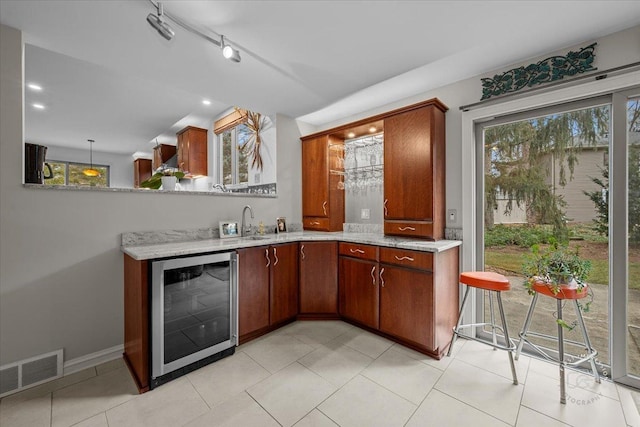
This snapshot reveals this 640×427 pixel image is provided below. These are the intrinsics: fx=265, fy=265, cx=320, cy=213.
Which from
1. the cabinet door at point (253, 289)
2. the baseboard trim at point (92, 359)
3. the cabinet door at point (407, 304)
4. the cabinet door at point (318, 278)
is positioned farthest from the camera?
the cabinet door at point (318, 278)

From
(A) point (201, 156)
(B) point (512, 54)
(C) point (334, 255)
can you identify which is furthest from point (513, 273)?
(A) point (201, 156)

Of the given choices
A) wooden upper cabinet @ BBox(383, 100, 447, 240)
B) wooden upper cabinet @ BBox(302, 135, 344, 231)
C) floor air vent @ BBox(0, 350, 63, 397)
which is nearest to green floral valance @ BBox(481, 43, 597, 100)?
wooden upper cabinet @ BBox(383, 100, 447, 240)

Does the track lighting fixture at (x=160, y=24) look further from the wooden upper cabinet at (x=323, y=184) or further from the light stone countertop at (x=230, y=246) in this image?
the wooden upper cabinet at (x=323, y=184)

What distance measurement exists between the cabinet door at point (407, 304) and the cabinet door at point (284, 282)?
93 centimetres

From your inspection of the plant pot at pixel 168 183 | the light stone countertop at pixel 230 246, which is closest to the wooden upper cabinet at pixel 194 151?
the plant pot at pixel 168 183

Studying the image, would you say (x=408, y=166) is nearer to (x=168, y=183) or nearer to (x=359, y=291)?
(x=359, y=291)

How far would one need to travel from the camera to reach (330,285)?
2.89m

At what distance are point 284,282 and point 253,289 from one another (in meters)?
0.38

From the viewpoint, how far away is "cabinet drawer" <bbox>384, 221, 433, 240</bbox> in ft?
8.10

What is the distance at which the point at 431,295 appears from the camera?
2.15 metres

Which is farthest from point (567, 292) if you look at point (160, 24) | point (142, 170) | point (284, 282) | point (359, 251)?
point (142, 170)

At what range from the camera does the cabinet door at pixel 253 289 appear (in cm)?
239

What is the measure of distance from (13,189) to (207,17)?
1779 millimetres

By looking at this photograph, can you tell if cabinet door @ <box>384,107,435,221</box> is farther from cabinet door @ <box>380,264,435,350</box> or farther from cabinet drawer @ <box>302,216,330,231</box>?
cabinet drawer @ <box>302,216,330,231</box>
